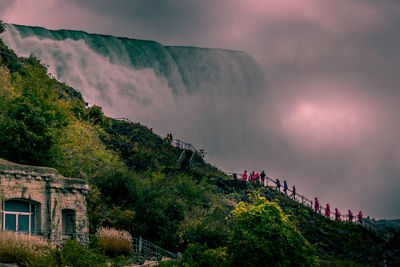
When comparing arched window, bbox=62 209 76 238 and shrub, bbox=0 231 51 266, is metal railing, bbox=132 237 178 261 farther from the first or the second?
shrub, bbox=0 231 51 266

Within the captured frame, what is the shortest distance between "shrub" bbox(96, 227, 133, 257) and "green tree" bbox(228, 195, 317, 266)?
6.06 meters

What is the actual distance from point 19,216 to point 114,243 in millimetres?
5055

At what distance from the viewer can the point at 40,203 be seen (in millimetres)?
22797

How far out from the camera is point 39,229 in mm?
22547

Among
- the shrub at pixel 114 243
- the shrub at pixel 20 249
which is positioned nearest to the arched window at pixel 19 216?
the shrub at pixel 20 249

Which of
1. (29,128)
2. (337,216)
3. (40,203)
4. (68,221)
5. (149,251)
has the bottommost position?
(149,251)

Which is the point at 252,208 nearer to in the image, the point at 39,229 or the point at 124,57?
the point at 39,229

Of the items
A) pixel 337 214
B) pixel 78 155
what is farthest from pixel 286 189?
pixel 78 155

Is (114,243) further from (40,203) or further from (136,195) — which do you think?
(136,195)

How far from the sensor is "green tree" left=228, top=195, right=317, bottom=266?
837 inches

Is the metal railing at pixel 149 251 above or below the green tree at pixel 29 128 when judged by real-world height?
below

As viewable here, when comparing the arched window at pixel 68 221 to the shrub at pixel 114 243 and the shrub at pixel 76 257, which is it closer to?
Result: the shrub at pixel 114 243

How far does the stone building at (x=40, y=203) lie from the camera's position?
71.0ft

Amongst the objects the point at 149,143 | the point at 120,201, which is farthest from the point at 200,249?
the point at 149,143
